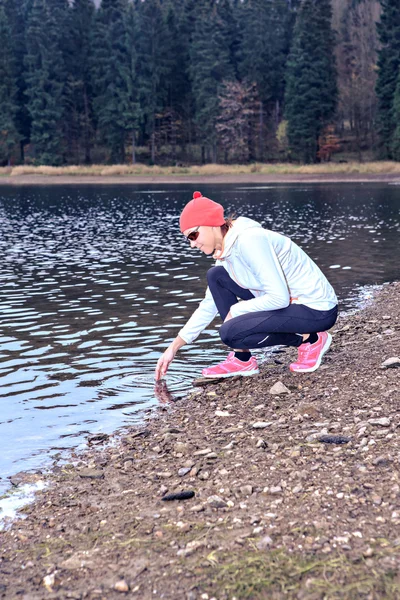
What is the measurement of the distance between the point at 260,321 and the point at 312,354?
3.18ft

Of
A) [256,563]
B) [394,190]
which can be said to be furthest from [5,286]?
[394,190]

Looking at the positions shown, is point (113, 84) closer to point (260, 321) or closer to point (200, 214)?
point (260, 321)

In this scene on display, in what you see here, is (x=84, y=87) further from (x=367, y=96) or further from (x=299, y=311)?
(x=299, y=311)

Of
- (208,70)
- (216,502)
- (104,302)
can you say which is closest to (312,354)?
(216,502)

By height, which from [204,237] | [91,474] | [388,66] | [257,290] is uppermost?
[388,66]

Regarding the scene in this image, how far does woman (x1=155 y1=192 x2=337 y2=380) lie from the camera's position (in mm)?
6773

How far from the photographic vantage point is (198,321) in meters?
7.80

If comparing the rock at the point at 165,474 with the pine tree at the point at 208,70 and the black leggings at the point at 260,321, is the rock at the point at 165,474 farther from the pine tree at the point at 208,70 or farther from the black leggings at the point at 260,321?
the pine tree at the point at 208,70

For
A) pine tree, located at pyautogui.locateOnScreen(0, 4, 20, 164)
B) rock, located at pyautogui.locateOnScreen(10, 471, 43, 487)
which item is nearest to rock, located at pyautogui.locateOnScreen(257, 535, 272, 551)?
rock, located at pyautogui.locateOnScreen(10, 471, 43, 487)

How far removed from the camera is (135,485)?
5.73 m

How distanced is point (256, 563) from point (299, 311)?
3.77 metres

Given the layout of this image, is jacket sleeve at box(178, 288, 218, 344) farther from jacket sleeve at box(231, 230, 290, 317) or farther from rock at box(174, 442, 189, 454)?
rock at box(174, 442, 189, 454)

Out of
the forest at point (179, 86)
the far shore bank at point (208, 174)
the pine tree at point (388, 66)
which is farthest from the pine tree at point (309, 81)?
the pine tree at point (388, 66)

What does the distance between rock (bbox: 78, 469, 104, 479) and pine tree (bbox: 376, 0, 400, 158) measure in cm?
8251
